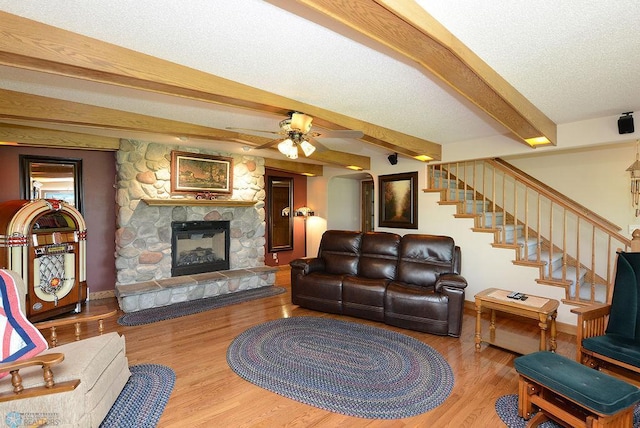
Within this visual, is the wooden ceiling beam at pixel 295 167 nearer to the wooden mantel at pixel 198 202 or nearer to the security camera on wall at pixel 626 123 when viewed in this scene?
the wooden mantel at pixel 198 202

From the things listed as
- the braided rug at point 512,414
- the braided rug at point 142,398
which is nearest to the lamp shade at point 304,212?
the braided rug at point 142,398

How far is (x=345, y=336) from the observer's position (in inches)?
132

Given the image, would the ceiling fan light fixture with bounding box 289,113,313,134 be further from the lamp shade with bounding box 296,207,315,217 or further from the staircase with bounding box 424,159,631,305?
the lamp shade with bounding box 296,207,315,217

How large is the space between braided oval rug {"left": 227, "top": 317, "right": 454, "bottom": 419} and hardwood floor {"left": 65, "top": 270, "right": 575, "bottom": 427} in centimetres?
9

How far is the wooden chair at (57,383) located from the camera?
1.68 meters

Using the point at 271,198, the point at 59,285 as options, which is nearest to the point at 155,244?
the point at 59,285

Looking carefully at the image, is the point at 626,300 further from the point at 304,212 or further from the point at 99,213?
the point at 99,213

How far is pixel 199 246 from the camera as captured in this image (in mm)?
5281

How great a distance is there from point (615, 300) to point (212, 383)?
339 centimetres

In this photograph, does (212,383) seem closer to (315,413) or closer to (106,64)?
(315,413)

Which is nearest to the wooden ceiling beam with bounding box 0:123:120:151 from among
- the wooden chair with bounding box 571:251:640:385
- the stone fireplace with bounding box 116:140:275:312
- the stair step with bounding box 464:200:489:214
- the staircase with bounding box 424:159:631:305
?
the stone fireplace with bounding box 116:140:275:312

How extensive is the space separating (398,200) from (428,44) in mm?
3953

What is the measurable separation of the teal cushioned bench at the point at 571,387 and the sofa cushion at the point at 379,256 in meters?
2.17

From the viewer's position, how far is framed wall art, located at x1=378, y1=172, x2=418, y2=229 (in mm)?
5219
